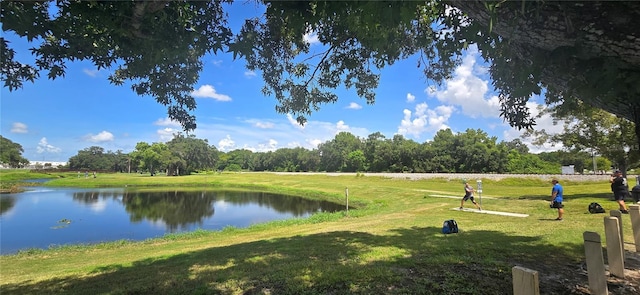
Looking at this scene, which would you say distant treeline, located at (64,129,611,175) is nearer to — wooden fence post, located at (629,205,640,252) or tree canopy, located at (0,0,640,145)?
wooden fence post, located at (629,205,640,252)

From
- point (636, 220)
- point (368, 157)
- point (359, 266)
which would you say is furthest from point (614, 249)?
point (368, 157)

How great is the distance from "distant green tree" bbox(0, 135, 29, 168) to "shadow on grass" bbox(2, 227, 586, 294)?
115310mm

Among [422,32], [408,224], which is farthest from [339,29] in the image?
[408,224]

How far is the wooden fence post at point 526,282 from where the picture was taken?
2143 mm

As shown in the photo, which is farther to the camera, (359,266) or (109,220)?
(109,220)

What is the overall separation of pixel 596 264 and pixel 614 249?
150 cm

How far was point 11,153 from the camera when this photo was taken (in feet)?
325

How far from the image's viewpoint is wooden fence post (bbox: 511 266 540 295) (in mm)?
2143

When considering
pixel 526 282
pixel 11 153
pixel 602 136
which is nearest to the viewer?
pixel 526 282

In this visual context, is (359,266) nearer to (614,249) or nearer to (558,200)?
(614,249)

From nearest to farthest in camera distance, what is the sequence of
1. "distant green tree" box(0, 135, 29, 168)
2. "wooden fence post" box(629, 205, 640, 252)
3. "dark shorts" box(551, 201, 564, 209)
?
"wooden fence post" box(629, 205, 640, 252) → "dark shorts" box(551, 201, 564, 209) → "distant green tree" box(0, 135, 29, 168)

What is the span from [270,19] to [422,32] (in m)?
2.95

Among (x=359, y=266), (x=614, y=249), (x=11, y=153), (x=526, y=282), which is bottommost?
(x=359, y=266)

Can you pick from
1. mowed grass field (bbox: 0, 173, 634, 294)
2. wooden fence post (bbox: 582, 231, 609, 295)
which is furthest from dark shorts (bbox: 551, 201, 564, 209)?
wooden fence post (bbox: 582, 231, 609, 295)
